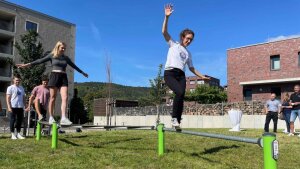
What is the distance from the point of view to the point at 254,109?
2995 cm

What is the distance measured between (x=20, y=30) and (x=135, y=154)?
44.2 metres

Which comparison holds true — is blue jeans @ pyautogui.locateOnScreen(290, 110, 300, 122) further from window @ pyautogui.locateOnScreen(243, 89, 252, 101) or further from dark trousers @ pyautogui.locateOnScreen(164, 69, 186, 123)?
window @ pyautogui.locateOnScreen(243, 89, 252, 101)

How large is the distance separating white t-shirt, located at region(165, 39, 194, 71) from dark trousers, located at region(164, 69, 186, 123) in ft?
0.36

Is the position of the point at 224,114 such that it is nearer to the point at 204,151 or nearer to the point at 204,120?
the point at 204,120

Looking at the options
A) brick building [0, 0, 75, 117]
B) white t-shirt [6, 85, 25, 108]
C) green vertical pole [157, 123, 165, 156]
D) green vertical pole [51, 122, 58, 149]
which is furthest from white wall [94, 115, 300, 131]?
green vertical pole [51, 122, 58, 149]

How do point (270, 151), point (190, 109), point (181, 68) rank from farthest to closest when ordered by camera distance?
point (190, 109)
point (181, 68)
point (270, 151)

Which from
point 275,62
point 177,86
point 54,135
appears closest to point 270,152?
point 177,86

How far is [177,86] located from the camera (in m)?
7.33

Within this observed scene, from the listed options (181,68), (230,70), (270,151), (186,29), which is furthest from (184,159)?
(230,70)

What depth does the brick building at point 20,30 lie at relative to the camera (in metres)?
44.9

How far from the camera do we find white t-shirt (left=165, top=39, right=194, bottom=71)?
744cm

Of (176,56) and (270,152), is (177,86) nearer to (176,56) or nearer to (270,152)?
(176,56)

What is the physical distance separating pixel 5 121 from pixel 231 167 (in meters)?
41.8

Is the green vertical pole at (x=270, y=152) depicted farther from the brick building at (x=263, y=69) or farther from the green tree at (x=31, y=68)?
the brick building at (x=263, y=69)
